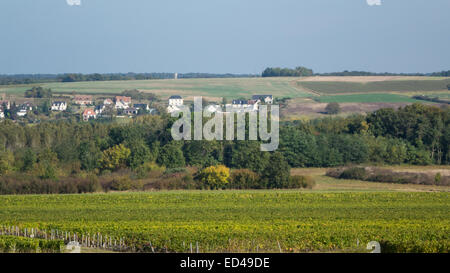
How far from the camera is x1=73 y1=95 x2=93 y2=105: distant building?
96194 millimetres

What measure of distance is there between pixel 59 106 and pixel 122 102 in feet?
34.5

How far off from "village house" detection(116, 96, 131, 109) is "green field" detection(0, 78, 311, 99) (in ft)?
21.1

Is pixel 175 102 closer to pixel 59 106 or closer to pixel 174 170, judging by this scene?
pixel 59 106

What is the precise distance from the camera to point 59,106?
9294cm

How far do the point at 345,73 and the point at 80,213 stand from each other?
10320 centimetres

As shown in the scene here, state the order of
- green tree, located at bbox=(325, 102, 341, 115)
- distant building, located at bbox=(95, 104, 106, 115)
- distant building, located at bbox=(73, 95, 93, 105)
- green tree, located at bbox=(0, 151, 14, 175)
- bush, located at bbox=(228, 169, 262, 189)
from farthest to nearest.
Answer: distant building, located at bbox=(73, 95, 93, 105) < distant building, located at bbox=(95, 104, 106, 115) < green tree, located at bbox=(325, 102, 341, 115) < green tree, located at bbox=(0, 151, 14, 175) < bush, located at bbox=(228, 169, 262, 189)

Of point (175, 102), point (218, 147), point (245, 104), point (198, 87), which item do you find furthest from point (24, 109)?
point (218, 147)

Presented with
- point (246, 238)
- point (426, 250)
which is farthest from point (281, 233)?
point (426, 250)

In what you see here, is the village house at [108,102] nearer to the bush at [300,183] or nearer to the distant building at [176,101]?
the distant building at [176,101]

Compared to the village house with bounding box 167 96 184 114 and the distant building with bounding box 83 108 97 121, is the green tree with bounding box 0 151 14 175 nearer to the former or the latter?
→ the distant building with bounding box 83 108 97 121

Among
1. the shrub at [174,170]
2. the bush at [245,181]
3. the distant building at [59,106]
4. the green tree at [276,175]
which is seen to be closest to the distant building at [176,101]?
the distant building at [59,106]

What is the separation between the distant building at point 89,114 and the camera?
287 feet

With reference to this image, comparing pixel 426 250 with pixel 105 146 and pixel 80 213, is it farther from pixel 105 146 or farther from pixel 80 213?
pixel 105 146

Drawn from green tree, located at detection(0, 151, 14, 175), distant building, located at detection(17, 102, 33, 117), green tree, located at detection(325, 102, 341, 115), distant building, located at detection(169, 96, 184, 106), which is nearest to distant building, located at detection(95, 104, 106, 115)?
distant building, located at detection(17, 102, 33, 117)
